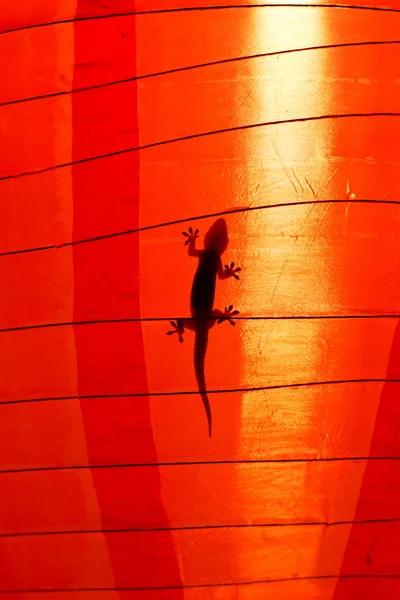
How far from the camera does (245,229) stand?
2.88 ft

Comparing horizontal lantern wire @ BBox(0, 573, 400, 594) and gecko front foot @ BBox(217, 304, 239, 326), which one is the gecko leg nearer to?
gecko front foot @ BBox(217, 304, 239, 326)

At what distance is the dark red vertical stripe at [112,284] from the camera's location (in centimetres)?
89

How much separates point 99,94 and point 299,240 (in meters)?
0.28

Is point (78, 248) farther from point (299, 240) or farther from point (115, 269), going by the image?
point (299, 240)

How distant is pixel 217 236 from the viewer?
34.7 inches

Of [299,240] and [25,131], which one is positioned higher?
[25,131]

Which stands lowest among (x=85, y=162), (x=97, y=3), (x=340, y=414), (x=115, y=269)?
(x=340, y=414)

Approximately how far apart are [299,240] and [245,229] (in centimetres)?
6

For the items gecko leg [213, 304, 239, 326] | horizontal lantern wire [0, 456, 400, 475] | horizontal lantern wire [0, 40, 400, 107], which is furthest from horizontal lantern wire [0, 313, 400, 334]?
horizontal lantern wire [0, 40, 400, 107]

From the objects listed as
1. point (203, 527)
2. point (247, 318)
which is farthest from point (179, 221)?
point (203, 527)

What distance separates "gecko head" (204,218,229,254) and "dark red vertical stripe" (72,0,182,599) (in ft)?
0.26

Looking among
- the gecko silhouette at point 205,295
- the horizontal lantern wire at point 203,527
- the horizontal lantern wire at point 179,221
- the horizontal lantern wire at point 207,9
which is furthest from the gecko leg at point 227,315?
the horizontal lantern wire at point 207,9

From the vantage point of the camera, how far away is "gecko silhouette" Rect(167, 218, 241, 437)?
2.89 feet

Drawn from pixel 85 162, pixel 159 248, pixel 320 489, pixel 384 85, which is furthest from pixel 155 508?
pixel 384 85
